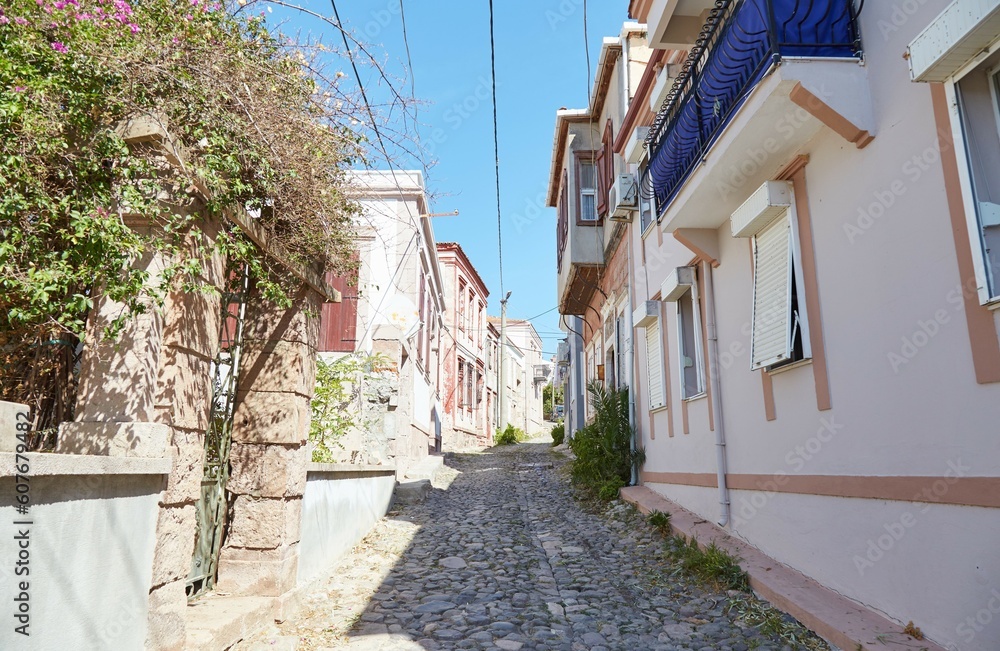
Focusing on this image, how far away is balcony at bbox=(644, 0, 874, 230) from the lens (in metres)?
4.22

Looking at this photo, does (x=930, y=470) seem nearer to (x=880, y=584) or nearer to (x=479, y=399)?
(x=880, y=584)

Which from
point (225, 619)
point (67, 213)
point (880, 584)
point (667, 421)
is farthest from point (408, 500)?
point (67, 213)

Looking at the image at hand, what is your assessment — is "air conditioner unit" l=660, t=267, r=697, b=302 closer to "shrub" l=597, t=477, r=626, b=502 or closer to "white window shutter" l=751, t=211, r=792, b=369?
"white window shutter" l=751, t=211, r=792, b=369

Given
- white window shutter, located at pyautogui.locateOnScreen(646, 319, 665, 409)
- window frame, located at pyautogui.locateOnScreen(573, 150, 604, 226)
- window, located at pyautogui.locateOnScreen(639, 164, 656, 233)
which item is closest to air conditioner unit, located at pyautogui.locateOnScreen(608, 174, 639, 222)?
window, located at pyautogui.locateOnScreen(639, 164, 656, 233)

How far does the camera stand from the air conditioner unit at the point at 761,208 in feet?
17.1

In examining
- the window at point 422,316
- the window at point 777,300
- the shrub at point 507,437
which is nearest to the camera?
the window at point 777,300

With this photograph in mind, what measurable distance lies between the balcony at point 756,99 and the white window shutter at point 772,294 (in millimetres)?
503

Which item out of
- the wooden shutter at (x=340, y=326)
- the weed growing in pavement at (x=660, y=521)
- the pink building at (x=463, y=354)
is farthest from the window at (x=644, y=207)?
the pink building at (x=463, y=354)

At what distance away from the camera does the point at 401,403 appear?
11969mm

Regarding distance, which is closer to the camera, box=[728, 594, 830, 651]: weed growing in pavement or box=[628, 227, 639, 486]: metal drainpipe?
box=[728, 594, 830, 651]: weed growing in pavement

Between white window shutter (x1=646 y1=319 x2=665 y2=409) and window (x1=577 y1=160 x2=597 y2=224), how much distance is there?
3613 millimetres

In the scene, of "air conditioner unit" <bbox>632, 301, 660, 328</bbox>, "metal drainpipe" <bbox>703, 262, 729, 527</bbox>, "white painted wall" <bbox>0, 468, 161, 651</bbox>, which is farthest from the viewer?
"air conditioner unit" <bbox>632, 301, 660, 328</bbox>

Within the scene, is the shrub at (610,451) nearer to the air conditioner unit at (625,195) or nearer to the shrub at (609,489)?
the shrub at (609,489)

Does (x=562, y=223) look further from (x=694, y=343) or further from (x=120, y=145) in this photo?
(x=120, y=145)
